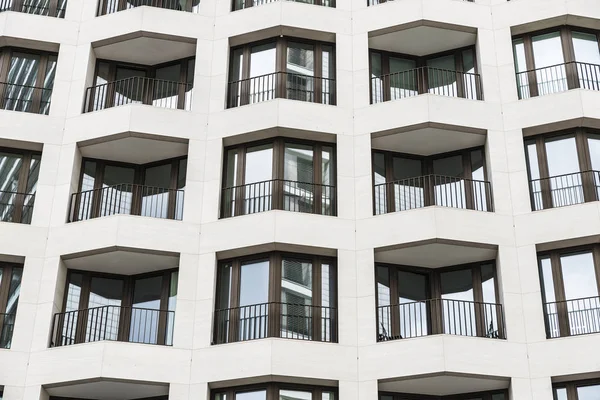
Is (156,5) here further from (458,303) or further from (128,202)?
(458,303)

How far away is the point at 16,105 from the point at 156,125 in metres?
→ 5.30

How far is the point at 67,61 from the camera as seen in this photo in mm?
31125

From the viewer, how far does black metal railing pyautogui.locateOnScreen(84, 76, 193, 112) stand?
30844mm

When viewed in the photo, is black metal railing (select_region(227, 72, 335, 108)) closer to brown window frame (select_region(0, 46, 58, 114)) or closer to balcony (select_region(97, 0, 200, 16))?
balcony (select_region(97, 0, 200, 16))

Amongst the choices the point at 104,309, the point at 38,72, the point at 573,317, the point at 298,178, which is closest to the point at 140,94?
the point at 38,72

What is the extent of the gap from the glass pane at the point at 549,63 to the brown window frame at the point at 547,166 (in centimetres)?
171

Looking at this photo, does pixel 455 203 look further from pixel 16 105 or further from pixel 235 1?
pixel 16 105

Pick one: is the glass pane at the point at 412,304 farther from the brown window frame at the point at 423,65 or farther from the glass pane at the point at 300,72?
the glass pane at the point at 300,72

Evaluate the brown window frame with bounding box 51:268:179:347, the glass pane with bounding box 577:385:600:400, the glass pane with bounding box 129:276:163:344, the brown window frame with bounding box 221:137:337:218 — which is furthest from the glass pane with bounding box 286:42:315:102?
the glass pane with bounding box 577:385:600:400

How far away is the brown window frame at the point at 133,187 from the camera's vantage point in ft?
94.9

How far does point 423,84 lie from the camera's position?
31.0 meters

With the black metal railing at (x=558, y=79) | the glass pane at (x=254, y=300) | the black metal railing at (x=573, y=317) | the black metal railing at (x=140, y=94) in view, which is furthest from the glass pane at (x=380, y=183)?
the black metal railing at (x=140, y=94)

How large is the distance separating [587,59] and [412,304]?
10.2 metres

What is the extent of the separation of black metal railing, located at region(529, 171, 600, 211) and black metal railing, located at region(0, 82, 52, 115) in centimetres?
1630
